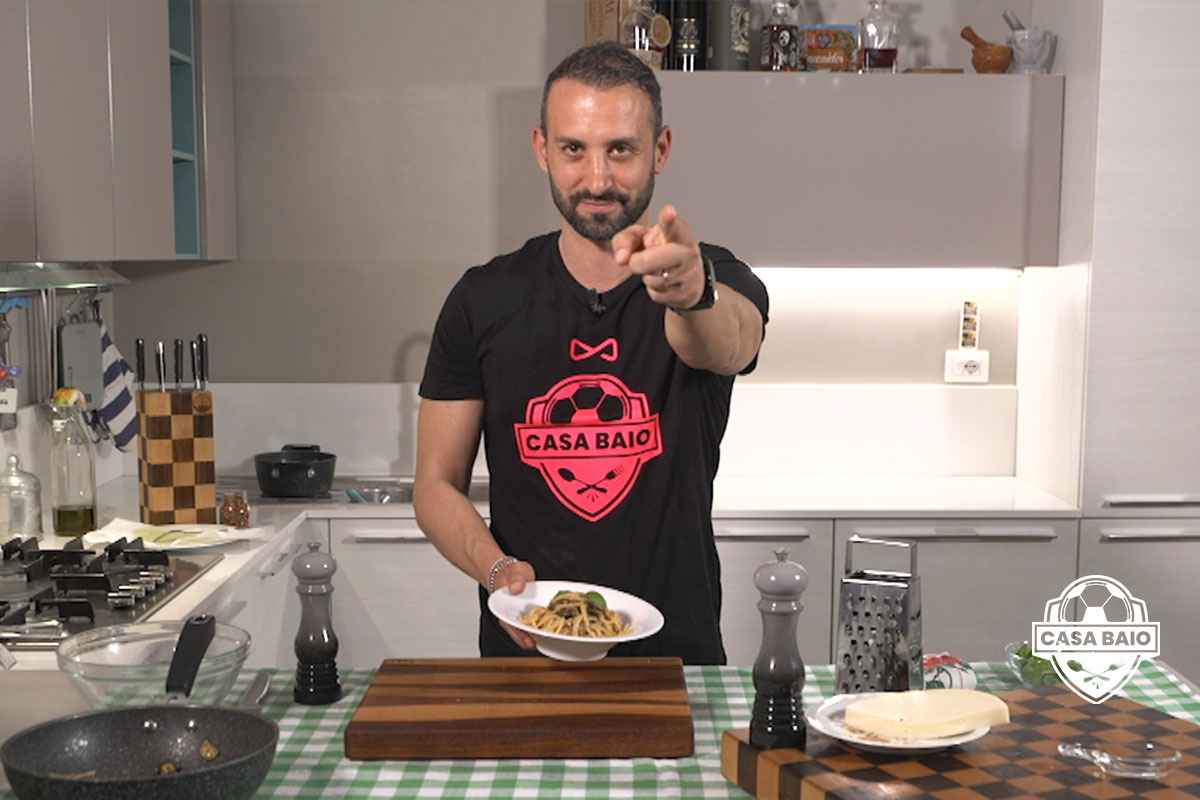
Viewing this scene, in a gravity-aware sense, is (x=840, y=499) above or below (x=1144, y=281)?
below

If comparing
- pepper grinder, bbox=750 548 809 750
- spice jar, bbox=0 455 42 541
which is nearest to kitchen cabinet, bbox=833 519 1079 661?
spice jar, bbox=0 455 42 541

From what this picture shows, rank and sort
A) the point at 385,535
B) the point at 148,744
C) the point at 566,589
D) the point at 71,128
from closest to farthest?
the point at 148,744, the point at 566,589, the point at 71,128, the point at 385,535

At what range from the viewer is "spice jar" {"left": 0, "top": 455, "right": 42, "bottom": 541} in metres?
3.03

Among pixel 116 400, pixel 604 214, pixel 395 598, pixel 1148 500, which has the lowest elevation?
pixel 395 598

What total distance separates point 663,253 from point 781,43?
91.9 inches

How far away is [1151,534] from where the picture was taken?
12.1ft

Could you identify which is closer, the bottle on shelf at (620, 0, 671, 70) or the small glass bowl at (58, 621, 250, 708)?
the small glass bowl at (58, 621, 250, 708)

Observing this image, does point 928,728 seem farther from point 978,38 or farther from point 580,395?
point 978,38

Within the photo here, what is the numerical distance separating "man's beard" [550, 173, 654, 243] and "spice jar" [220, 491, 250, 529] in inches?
58.6

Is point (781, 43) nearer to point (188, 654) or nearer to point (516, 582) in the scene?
point (516, 582)

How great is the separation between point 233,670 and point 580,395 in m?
0.77

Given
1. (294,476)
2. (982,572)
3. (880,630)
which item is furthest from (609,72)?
(982,572)

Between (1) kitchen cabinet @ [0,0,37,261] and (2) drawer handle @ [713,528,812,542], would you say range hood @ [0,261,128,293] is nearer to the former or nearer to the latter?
(1) kitchen cabinet @ [0,0,37,261]

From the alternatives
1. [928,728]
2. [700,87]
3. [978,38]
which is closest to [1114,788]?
[928,728]
